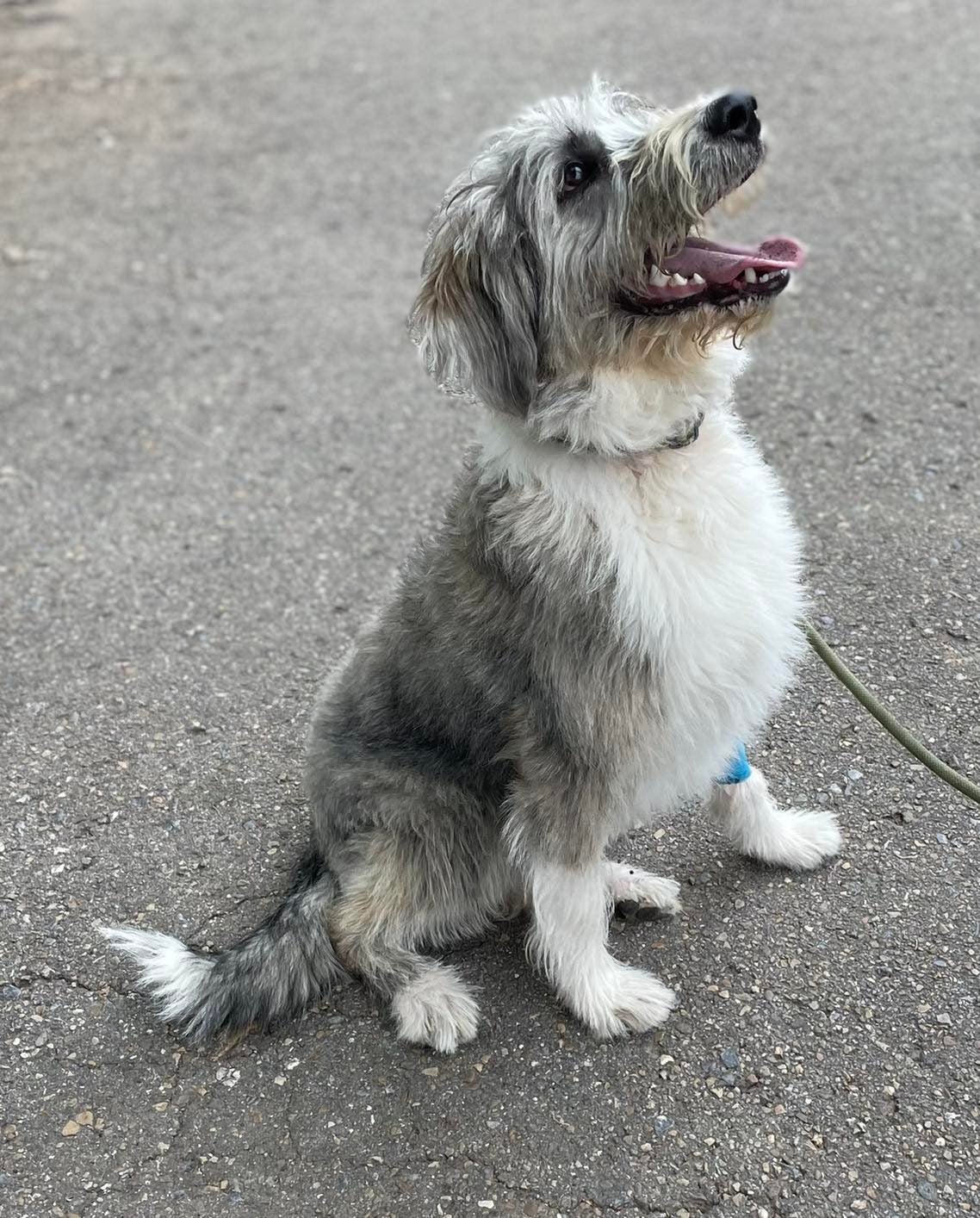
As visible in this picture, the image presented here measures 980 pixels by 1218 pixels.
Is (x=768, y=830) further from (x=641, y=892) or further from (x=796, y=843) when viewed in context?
(x=641, y=892)

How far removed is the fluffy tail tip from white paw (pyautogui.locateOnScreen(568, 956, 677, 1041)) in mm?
1013

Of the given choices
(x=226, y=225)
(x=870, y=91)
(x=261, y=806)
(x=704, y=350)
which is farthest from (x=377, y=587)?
(x=870, y=91)

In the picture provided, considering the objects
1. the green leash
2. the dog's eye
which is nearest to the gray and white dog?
the dog's eye

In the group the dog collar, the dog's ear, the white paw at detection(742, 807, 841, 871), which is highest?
the dog's ear

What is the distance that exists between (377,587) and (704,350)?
2.43m

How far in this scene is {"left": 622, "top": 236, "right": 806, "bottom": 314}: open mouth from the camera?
265 centimetres

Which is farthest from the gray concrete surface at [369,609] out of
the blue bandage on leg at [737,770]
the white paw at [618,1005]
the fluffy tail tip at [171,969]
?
the blue bandage on leg at [737,770]

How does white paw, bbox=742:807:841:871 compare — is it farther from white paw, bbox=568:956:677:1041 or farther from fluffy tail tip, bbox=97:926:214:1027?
fluffy tail tip, bbox=97:926:214:1027

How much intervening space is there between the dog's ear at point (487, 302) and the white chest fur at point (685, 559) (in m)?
0.16

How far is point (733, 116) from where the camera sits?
2.53 meters

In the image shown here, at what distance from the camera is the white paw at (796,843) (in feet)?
11.3

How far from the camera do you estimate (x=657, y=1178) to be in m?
2.78

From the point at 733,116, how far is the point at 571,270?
1.54ft

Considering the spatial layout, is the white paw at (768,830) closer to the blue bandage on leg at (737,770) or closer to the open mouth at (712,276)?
the blue bandage on leg at (737,770)
